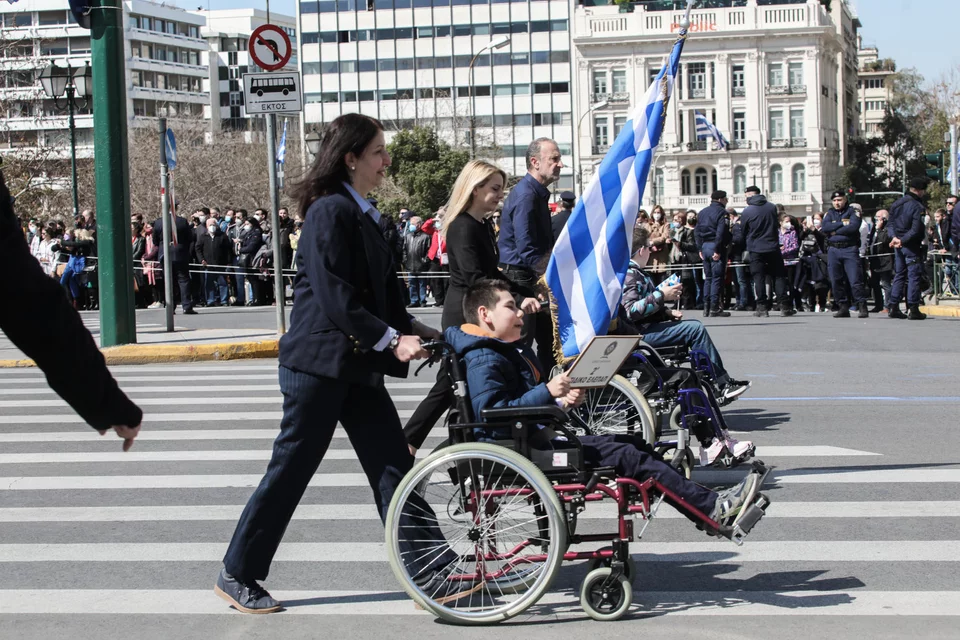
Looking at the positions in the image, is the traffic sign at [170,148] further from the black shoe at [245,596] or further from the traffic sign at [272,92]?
the black shoe at [245,596]

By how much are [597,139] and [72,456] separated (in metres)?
94.6

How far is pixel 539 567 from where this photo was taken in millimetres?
4746

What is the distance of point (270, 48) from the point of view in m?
14.2

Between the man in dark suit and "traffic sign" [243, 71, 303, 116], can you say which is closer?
"traffic sign" [243, 71, 303, 116]

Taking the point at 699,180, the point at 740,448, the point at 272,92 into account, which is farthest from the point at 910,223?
the point at 699,180

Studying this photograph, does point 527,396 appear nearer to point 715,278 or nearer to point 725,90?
point 715,278

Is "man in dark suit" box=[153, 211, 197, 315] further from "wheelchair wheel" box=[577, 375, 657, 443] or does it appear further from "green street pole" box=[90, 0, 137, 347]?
"wheelchair wheel" box=[577, 375, 657, 443]

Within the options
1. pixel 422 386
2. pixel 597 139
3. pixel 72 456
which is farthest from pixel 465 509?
pixel 597 139

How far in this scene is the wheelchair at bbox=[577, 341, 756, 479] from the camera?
713cm

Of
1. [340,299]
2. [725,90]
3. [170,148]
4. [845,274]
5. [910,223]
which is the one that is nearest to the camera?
[340,299]

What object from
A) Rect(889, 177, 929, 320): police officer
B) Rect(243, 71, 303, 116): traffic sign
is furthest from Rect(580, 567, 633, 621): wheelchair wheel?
Rect(889, 177, 929, 320): police officer

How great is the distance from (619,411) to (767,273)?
13.4 meters

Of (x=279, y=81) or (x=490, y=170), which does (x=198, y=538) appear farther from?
(x=279, y=81)

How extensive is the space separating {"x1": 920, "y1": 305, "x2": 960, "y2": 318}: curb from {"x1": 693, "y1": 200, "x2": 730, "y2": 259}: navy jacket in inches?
125
